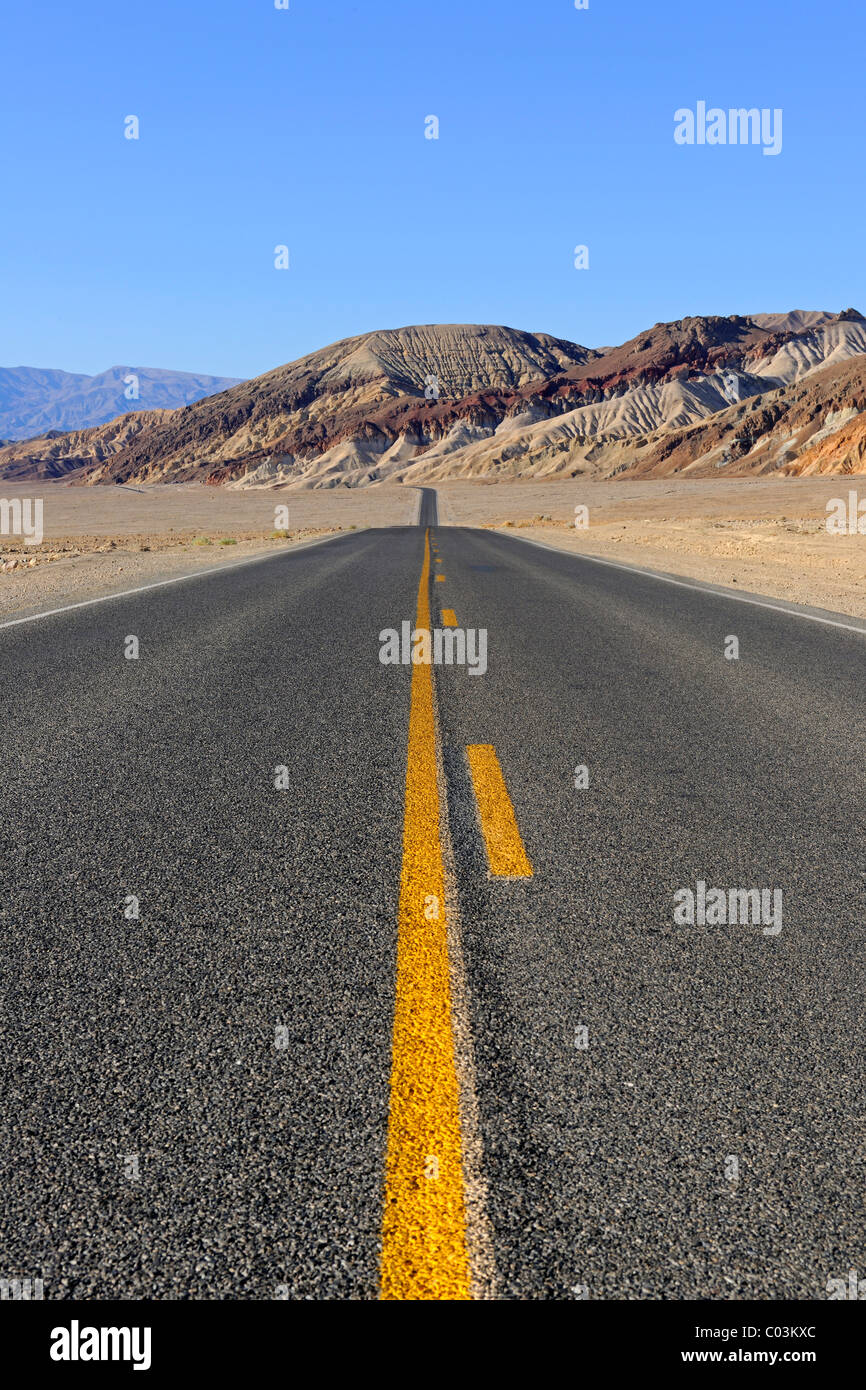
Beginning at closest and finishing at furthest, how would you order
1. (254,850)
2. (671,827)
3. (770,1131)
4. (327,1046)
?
(770,1131), (327,1046), (254,850), (671,827)

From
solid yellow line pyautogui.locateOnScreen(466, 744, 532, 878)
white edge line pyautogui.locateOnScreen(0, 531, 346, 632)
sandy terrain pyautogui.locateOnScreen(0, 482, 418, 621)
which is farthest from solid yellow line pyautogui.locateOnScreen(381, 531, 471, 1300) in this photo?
sandy terrain pyautogui.locateOnScreen(0, 482, 418, 621)

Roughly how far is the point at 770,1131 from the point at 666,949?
0.90 metres

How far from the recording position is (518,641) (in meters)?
9.76

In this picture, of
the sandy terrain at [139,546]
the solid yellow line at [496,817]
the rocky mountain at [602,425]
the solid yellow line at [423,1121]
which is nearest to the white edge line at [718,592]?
the solid yellow line at [496,817]

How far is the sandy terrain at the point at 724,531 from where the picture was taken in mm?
17812

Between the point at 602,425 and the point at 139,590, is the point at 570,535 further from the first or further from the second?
the point at 602,425

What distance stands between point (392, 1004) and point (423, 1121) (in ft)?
1.72

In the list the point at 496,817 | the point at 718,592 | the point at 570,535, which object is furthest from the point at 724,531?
the point at 496,817

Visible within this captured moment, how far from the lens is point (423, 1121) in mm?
2129

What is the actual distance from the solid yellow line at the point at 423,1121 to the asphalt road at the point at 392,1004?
4 cm

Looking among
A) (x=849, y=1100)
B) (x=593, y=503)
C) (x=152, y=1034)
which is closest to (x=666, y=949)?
(x=849, y=1100)

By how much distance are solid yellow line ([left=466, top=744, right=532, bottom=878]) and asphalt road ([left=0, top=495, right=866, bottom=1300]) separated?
0.31 feet
